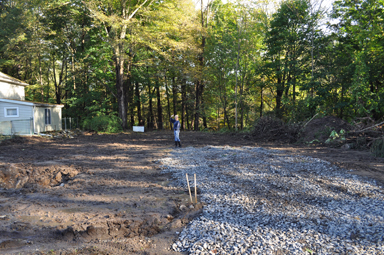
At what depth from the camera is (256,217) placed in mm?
4703

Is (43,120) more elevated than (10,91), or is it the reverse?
(10,91)

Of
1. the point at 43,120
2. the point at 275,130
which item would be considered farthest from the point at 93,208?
the point at 43,120

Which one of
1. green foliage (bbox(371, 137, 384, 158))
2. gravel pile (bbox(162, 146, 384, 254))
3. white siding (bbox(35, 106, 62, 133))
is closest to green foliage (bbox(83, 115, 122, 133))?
white siding (bbox(35, 106, 62, 133))

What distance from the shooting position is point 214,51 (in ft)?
82.0

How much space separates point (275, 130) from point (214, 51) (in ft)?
41.0

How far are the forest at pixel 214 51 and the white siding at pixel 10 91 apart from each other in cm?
319

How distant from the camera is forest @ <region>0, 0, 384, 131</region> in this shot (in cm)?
1645

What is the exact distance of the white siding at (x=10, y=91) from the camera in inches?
901

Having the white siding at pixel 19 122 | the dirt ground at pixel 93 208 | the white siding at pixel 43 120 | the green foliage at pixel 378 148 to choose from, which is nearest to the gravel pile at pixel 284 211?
the dirt ground at pixel 93 208

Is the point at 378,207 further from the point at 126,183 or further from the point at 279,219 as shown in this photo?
the point at 126,183

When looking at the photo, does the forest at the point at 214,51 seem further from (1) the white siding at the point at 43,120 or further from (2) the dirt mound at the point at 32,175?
(2) the dirt mound at the point at 32,175

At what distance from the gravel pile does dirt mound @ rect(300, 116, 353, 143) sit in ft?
19.9

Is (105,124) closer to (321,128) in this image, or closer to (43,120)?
(43,120)

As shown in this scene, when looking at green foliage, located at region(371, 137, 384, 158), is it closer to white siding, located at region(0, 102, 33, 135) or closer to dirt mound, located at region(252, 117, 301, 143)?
dirt mound, located at region(252, 117, 301, 143)
